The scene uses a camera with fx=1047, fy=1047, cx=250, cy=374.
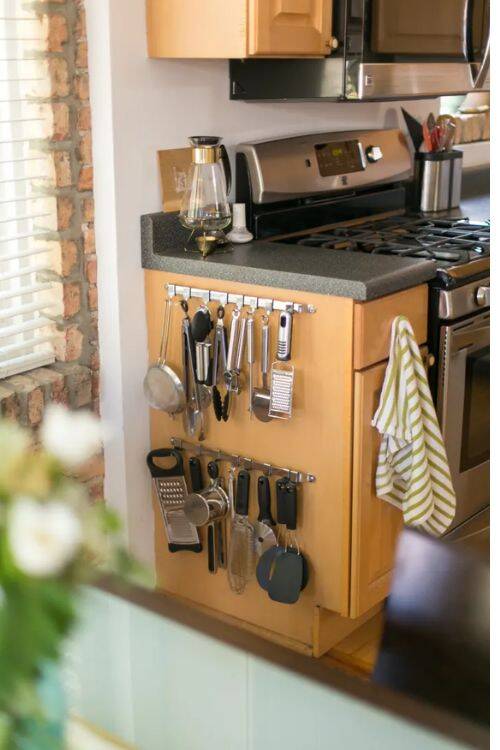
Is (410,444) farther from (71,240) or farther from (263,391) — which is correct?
(71,240)

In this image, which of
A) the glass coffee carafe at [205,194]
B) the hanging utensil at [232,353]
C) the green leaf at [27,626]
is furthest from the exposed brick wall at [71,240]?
the green leaf at [27,626]

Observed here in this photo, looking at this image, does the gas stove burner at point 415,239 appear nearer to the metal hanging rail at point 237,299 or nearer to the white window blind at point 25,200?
the metal hanging rail at point 237,299

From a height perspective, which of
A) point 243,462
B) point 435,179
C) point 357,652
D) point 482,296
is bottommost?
point 357,652

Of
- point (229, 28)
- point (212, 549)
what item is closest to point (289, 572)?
point (212, 549)

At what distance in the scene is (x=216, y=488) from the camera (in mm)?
2699

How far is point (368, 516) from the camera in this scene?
2.53 m

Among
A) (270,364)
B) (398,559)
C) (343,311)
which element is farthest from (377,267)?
(398,559)

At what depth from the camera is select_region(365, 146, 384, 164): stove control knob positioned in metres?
3.38

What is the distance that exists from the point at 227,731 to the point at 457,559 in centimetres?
53

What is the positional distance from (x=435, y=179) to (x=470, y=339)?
999 mm

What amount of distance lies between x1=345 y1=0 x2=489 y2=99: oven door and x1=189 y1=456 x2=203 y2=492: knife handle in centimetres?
105

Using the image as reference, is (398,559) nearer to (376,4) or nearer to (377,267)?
(377,267)

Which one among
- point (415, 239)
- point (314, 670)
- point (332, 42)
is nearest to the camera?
point (314, 670)

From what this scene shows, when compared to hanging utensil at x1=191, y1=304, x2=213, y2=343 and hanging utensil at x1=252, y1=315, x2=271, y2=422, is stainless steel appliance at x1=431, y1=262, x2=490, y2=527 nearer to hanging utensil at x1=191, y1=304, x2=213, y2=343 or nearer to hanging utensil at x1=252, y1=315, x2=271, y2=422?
hanging utensil at x1=252, y1=315, x2=271, y2=422
